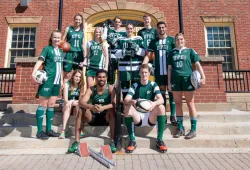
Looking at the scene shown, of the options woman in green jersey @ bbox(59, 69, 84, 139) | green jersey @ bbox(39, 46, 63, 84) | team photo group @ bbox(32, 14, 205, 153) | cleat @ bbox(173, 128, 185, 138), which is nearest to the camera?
team photo group @ bbox(32, 14, 205, 153)

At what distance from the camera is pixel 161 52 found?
4438 millimetres

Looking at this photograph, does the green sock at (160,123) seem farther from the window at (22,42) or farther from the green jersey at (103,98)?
the window at (22,42)

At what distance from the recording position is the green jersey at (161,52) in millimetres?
4402

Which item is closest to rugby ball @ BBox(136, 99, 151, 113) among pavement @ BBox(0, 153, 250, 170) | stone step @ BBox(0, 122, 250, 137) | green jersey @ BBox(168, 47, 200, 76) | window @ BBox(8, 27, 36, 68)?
pavement @ BBox(0, 153, 250, 170)

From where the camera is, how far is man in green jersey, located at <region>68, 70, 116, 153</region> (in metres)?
3.62

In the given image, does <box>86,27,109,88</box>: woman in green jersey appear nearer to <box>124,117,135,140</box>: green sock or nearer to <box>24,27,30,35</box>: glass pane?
<box>124,117,135,140</box>: green sock

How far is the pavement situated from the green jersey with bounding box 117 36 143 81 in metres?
1.71

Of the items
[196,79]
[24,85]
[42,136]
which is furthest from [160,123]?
[24,85]

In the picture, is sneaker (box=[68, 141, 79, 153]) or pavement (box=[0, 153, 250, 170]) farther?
sneaker (box=[68, 141, 79, 153])

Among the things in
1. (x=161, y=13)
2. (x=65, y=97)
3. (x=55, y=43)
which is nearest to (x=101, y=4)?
(x=161, y=13)

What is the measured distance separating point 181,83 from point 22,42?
7463mm

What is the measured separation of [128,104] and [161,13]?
619 cm

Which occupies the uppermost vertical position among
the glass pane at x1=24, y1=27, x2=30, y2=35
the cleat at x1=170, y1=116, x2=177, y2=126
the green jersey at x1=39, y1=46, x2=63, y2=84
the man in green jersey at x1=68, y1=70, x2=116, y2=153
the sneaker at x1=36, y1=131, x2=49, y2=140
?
the glass pane at x1=24, y1=27, x2=30, y2=35

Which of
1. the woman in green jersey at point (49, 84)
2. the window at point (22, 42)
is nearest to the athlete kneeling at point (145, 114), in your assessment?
the woman in green jersey at point (49, 84)
